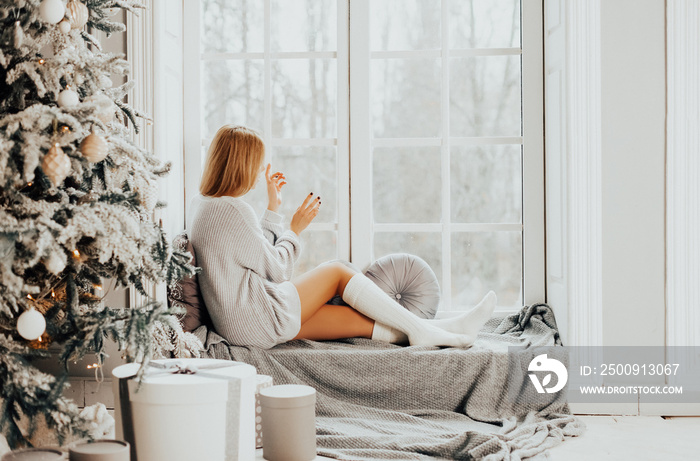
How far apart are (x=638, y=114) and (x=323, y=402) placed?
1.60 metres

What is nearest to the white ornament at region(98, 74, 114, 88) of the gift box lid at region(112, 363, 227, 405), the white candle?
the gift box lid at region(112, 363, 227, 405)

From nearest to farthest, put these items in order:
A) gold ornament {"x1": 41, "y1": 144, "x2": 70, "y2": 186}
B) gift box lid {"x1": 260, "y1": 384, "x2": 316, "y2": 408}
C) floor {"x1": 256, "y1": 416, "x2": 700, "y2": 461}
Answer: gold ornament {"x1": 41, "y1": 144, "x2": 70, "y2": 186} → gift box lid {"x1": 260, "y1": 384, "x2": 316, "y2": 408} → floor {"x1": 256, "y1": 416, "x2": 700, "y2": 461}

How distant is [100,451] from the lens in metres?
1.51

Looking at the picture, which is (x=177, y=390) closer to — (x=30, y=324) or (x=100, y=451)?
(x=100, y=451)

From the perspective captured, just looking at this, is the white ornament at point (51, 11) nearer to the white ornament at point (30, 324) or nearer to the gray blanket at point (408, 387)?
the white ornament at point (30, 324)

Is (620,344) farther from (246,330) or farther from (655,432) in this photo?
(246,330)

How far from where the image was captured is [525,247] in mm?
2963

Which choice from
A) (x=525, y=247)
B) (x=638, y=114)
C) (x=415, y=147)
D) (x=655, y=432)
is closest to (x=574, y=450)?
(x=655, y=432)

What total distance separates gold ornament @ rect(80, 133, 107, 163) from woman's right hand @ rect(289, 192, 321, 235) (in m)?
1.29

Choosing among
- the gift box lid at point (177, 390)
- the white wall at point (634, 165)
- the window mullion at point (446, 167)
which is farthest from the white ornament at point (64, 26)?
the white wall at point (634, 165)

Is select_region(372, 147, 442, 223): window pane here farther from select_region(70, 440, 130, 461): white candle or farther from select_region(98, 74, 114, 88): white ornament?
select_region(70, 440, 130, 461): white candle

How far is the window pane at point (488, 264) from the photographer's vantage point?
3.00m

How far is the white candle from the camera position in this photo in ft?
4.90

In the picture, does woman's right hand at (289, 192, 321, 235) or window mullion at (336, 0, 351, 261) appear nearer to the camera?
woman's right hand at (289, 192, 321, 235)
